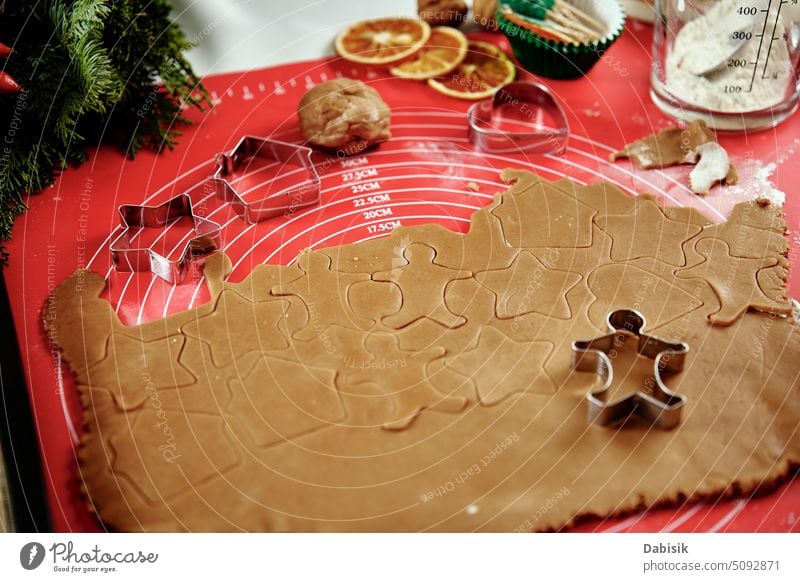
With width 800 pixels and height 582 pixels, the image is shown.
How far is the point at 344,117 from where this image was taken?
4.41ft

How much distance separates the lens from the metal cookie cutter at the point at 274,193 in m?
1.26

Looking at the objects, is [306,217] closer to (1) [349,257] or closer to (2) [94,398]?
(1) [349,257]

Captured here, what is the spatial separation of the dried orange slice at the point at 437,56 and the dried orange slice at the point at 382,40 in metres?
0.02

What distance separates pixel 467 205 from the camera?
1.28m

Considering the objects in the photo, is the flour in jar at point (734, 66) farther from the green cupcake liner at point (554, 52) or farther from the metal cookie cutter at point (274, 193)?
the metal cookie cutter at point (274, 193)

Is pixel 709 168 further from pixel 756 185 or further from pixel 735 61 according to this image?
pixel 735 61

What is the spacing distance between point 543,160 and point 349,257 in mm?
389
